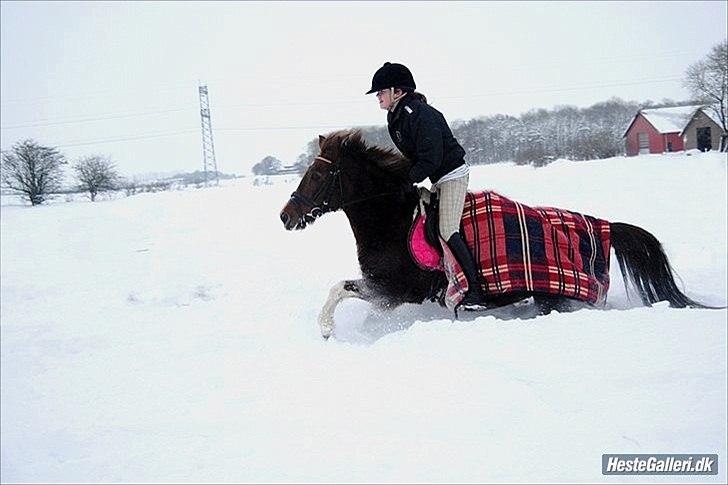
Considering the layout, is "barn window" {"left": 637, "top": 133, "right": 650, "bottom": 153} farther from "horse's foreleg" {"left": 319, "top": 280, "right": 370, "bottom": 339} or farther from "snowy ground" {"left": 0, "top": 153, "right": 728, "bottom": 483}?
"horse's foreleg" {"left": 319, "top": 280, "right": 370, "bottom": 339}

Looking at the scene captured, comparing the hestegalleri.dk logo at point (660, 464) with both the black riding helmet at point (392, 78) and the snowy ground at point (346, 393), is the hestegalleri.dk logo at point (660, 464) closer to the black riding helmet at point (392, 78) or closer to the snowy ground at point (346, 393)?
the snowy ground at point (346, 393)

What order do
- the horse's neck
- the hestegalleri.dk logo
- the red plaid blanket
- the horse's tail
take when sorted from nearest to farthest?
the hestegalleri.dk logo → the red plaid blanket → the horse's neck → the horse's tail

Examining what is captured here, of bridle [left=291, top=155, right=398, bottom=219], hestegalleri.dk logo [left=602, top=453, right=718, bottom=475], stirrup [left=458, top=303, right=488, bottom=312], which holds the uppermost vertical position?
bridle [left=291, top=155, right=398, bottom=219]

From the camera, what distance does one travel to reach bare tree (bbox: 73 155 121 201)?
901cm

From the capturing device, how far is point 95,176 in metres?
9.46

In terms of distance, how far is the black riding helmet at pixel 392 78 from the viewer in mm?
4555

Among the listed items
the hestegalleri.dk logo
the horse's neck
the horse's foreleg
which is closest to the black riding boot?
the horse's neck

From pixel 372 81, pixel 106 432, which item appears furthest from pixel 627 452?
pixel 372 81

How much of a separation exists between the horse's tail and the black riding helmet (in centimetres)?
234

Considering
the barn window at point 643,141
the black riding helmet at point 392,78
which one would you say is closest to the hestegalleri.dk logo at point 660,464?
the black riding helmet at point 392,78

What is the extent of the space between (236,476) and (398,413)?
0.78 m

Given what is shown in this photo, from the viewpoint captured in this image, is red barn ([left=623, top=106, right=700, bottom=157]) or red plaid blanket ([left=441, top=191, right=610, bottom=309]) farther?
red barn ([left=623, top=106, right=700, bottom=157])

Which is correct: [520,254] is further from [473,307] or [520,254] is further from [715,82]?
[715,82]

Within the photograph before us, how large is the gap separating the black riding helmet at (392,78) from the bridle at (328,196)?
699mm
